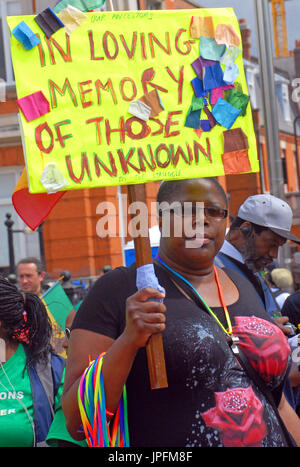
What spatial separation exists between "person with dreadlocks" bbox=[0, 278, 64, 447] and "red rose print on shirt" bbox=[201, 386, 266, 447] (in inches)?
44.9

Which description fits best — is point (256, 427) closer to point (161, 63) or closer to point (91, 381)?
point (91, 381)

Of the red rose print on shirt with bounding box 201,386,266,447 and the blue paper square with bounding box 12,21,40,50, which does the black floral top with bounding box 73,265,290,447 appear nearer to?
the red rose print on shirt with bounding box 201,386,266,447

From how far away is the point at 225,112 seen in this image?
89.9 inches

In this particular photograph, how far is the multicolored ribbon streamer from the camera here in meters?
2.02

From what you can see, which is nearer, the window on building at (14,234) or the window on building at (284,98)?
the window on building at (14,234)

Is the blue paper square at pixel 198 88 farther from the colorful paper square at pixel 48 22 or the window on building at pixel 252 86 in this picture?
the window on building at pixel 252 86

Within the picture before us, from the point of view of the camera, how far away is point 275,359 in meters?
2.22

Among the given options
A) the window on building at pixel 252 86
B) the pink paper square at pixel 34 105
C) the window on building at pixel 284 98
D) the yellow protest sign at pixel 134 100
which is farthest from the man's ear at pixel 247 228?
the window on building at pixel 284 98

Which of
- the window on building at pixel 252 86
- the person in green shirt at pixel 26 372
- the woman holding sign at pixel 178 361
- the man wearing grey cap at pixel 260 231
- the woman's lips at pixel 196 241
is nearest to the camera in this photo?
the woman holding sign at pixel 178 361

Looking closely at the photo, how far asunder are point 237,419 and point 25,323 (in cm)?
150

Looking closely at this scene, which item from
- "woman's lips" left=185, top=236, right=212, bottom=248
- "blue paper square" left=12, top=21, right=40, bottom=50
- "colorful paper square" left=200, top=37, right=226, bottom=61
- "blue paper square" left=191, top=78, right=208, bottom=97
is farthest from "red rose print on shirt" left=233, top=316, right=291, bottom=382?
"blue paper square" left=12, top=21, right=40, bottom=50

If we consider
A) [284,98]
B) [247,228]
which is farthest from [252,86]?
[247,228]

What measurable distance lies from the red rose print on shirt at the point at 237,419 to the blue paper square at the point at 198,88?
0.90m

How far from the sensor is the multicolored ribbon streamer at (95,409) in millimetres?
2016
